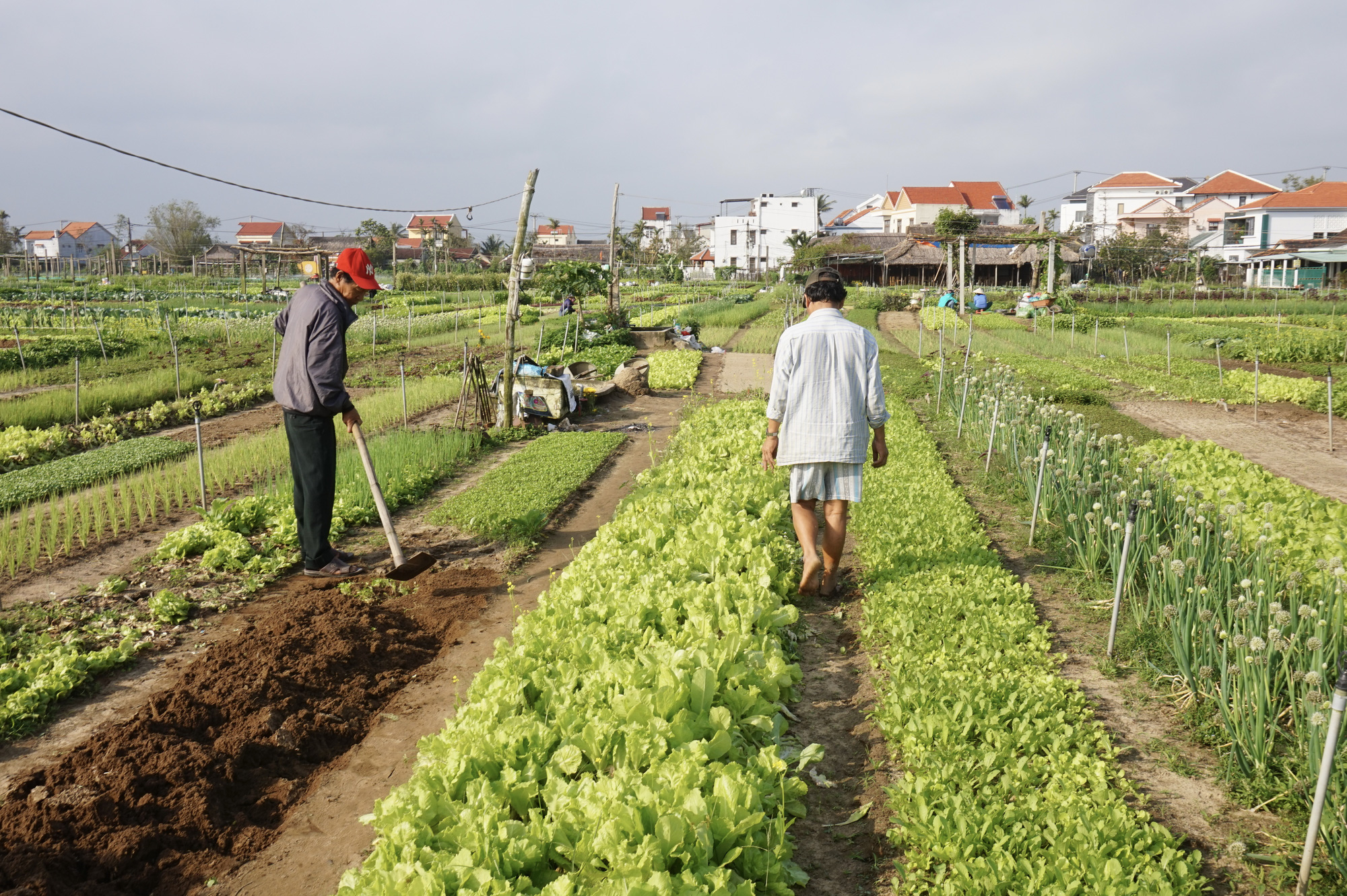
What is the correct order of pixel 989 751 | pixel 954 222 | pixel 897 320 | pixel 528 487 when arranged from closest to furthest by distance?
pixel 989 751 < pixel 528 487 < pixel 897 320 < pixel 954 222

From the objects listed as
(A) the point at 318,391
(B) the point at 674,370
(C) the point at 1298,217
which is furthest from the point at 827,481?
(C) the point at 1298,217

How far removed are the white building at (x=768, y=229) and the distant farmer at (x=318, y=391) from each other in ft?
245

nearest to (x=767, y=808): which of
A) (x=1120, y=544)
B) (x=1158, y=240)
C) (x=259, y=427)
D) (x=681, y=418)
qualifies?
(x=1120, y=544)

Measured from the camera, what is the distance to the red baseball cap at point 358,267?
5922mm

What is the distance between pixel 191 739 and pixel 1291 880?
14.0 feet

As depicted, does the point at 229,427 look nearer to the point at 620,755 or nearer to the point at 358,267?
the point at 358,267

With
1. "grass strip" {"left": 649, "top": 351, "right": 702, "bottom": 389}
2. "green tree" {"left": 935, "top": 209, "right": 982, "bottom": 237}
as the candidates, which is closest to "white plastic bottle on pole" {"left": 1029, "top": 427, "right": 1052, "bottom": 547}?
"grass strip" {"left": 649, "top": 351, "right": 702, "bottom": 389}

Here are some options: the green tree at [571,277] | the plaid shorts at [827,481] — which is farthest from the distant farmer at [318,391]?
the green tree at [571,277]

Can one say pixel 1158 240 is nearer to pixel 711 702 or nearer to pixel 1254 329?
pixel 1254 329

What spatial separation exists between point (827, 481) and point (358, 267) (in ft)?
11.4

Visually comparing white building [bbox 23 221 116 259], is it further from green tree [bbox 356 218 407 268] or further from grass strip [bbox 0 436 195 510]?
grass strip [bbox 0 436 195 510]

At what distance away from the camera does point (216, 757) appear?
3715 millimetres

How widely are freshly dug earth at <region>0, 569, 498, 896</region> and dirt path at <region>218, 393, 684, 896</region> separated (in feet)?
0.28

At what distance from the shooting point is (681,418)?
1260cm
